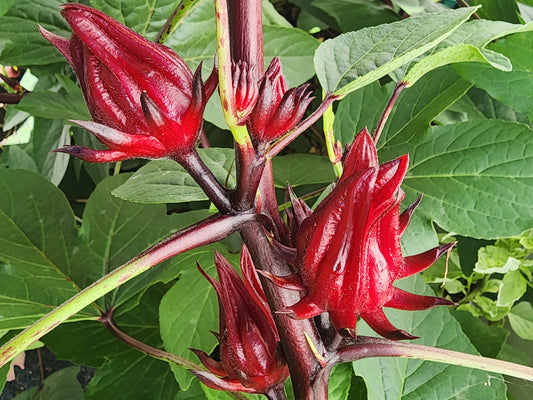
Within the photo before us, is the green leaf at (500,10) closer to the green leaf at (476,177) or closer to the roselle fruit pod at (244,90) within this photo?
the green leaf at (476,177)

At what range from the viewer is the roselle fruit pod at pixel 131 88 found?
0.18 m

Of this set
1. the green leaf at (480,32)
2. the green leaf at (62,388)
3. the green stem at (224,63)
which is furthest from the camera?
the green leaf at (62,388)

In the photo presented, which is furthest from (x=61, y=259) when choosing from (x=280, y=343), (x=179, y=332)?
(x=280, y=343)

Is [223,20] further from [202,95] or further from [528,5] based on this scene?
[528,5]

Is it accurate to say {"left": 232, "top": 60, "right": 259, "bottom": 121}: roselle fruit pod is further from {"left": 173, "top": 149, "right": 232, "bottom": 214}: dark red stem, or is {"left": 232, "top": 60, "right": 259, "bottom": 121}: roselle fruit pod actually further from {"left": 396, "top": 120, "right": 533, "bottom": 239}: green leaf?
{"left": 396, "top": 120, "right": 533, "bottom": 239}: green leaf

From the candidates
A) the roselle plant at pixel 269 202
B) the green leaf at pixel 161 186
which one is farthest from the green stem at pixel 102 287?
the green leaf at pixel 161 186

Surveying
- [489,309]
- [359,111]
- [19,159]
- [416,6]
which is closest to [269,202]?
[359,111]

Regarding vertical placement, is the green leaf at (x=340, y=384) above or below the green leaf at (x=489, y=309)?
above

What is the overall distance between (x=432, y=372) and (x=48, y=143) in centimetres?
49

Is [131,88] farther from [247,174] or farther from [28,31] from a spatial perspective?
[28,31]

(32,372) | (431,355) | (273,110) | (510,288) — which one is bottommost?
(32,372)

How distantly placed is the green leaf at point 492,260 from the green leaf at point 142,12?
1.16ft

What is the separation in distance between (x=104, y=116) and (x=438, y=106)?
26cm

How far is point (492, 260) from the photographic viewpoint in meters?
0.54
